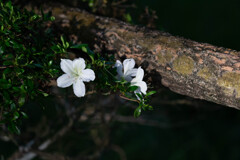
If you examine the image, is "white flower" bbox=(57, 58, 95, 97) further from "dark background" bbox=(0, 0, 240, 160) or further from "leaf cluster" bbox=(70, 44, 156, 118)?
"dark background" bbox=(0, 0, 240, 160)

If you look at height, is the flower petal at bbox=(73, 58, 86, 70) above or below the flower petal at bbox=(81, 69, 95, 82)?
above

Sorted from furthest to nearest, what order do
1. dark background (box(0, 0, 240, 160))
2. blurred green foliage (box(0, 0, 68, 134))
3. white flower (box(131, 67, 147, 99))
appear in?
1. dark background (box(0, 0, 240, 160))
2. white flower (box(131, 67, 147, 99))
3. blurred green foliage (box(0, 0, 68, 134))

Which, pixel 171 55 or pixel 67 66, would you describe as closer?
pixel 67 66

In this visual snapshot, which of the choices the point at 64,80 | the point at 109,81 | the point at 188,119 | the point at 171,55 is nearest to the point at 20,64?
the point at 64,80

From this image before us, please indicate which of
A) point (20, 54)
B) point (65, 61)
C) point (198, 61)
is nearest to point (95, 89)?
point (65, 61)

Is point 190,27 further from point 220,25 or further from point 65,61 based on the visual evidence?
point 65,61

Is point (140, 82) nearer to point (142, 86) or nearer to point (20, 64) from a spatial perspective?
point (142, 86)

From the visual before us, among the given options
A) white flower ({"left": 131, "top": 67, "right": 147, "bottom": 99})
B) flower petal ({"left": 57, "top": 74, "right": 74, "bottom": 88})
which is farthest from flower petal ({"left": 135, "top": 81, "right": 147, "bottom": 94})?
flower petal ({"left": 57, "top": 74, "right": 74, "bottom": 88})
